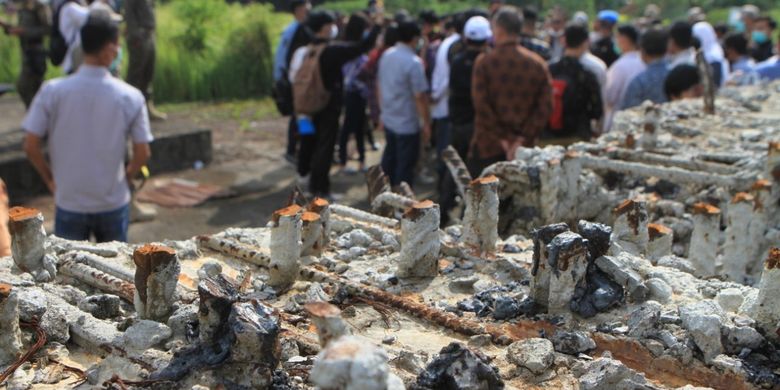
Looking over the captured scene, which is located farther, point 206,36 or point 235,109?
point 206,36

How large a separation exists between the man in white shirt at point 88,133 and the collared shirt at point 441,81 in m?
3.47

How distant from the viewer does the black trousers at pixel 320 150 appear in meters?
8.25

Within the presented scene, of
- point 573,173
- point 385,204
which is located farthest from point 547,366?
point 573,173

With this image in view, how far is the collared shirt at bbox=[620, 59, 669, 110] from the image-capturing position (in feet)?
25.0

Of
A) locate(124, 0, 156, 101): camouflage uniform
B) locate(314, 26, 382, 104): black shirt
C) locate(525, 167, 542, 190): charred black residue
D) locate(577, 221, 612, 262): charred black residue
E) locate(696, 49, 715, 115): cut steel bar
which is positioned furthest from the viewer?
locate(124, 0, 156, 101): camouflage uniform

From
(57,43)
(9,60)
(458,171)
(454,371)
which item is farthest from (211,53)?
(454,371)

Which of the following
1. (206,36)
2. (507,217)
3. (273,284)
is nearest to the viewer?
(273,284)

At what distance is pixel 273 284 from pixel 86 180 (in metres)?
1.89

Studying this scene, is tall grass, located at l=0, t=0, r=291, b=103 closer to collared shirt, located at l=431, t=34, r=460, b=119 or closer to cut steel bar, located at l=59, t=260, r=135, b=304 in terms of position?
collared shirt, located at l=431, t=34, r=460, b=119

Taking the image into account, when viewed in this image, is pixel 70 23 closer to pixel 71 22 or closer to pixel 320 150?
pixel 71 22

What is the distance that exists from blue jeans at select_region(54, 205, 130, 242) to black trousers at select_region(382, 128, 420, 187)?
3.38 meters

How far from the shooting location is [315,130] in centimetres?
830

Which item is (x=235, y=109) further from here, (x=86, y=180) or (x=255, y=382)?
(x=255, y=382)

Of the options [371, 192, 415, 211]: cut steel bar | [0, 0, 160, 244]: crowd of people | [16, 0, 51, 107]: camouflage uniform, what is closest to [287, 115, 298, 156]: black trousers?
[16, 0, 51, 107]: camouflage uniform
